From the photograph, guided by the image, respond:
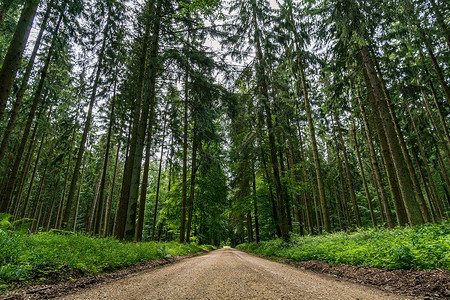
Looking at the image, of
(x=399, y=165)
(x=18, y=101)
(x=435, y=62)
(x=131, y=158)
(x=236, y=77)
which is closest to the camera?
(x=399, y=165)

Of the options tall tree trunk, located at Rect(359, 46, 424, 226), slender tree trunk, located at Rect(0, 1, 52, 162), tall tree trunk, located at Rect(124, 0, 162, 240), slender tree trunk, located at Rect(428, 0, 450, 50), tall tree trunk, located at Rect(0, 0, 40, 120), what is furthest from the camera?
tall tree trunk, located at Rect(124, 0, 162, 240)

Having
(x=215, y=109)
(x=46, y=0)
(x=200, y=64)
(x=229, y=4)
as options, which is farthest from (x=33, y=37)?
(x=229, y=4)

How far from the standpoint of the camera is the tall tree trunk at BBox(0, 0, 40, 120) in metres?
4.75

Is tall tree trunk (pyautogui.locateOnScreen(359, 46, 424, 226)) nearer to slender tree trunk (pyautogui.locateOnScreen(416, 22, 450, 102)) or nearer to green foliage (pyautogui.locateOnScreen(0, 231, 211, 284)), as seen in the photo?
slender tree trunk (pyautogui.locateOnScreen(416, 22, 450, 102))

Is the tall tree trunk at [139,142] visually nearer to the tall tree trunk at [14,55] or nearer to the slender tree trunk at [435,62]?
the tall tree trunk at [14,55]

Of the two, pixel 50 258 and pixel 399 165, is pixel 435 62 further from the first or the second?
pixel 50 258

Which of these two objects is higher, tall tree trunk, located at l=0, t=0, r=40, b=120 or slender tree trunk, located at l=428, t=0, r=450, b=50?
slender tree trunk, located at l=428, t=0, r=450, b=50

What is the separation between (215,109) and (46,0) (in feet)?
26.0

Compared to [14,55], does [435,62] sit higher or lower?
higher

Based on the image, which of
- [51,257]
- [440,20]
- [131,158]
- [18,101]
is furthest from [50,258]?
[440,20]

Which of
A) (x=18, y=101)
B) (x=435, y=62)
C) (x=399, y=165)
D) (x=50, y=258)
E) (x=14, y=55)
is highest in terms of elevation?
(x=435, y=62)

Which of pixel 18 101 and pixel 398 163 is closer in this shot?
pixel 398 163

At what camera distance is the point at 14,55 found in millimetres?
4887

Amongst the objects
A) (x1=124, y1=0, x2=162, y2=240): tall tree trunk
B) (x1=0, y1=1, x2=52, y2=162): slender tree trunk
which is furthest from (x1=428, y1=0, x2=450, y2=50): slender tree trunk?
(x1=0, y1=1, x2=52, y2=162): slender tree trunk
